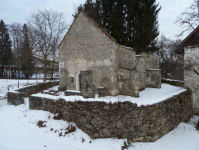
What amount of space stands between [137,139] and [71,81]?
6.79m

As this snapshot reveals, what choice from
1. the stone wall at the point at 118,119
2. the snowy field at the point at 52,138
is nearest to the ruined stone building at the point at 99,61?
the stone wall at the point at 118,119

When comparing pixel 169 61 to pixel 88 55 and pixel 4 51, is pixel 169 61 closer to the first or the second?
pixel 88 55

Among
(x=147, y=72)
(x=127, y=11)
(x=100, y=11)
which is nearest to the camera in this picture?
(x=147, y=72)

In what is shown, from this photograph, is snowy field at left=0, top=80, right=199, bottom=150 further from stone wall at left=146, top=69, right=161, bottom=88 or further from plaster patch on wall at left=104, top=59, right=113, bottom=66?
stone wall at left=146, top=69, right=161, bottom=88

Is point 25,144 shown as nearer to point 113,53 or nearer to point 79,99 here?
point 79,99

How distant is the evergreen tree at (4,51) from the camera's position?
25.5 m

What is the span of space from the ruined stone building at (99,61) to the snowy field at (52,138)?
291cm

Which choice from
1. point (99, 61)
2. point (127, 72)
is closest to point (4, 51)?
point (99, 61)

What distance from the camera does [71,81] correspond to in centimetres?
1069

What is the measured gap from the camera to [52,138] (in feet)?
17.7

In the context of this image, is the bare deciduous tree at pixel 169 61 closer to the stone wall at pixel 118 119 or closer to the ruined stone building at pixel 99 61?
the ruined stone building at pixel 99 61

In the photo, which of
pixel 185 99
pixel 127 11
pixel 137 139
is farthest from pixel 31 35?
pixel 185 99

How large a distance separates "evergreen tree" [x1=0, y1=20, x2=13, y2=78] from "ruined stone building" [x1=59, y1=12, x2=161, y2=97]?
21004mm

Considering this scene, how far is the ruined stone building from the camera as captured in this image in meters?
8.48
